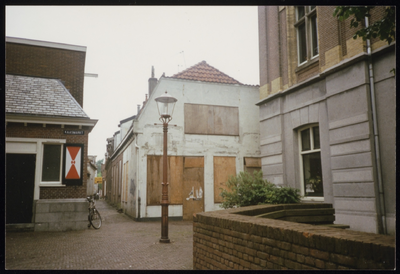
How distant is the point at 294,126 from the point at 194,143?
7655 mm

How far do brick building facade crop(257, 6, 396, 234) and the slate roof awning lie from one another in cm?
785

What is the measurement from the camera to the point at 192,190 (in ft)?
55.8

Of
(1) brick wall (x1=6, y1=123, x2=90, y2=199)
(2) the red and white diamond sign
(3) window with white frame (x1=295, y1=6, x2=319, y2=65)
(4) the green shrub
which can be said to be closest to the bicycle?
(1) brick wall (x1=6, y1=123, x2=90, y2=199)

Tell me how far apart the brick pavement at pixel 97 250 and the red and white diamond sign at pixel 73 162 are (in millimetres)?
2381

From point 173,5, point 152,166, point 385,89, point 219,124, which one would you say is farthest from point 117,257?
point 219,124

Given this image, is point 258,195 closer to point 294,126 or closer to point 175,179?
point 294,126

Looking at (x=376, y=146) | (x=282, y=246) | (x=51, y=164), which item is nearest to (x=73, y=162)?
(x=51, y=164)

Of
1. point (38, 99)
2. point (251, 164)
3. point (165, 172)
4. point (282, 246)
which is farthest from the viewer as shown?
point (251, 164)

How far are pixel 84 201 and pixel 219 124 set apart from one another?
8.52 m

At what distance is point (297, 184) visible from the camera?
10547 mm

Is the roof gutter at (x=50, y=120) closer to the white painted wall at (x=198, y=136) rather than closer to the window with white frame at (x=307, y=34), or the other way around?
the white painted wall at (x=198, y=136)

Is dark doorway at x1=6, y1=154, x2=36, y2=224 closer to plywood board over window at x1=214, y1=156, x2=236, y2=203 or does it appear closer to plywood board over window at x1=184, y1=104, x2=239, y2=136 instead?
plywood board over window at x1=184, y1=104, x2=239, y2=136

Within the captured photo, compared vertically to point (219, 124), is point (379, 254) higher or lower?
lower
